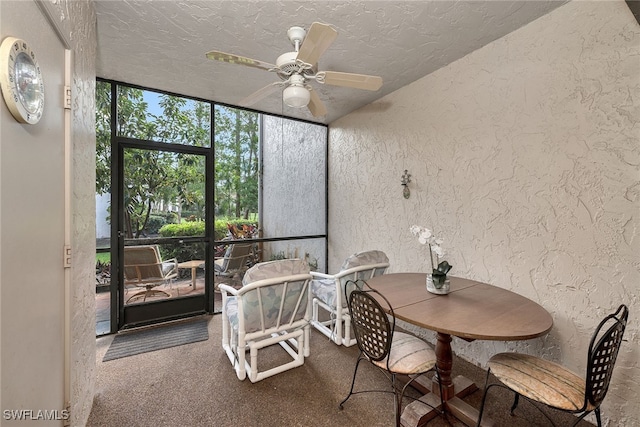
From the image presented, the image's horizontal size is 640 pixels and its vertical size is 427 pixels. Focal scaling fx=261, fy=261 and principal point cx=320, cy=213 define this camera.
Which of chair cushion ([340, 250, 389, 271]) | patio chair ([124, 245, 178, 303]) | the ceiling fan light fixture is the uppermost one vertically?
the ceiling fan light fixture

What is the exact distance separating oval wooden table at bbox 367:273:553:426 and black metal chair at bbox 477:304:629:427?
0.21 metres

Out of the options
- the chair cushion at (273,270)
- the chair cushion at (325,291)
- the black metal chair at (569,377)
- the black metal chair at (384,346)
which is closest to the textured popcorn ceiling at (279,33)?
the chair cushion at (273,270)

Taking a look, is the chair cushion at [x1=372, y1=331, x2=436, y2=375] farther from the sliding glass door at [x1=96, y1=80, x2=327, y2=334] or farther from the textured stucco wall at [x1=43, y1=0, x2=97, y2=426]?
the sliding glass door at [x1=96, y1=80, x2=327, y2=334]

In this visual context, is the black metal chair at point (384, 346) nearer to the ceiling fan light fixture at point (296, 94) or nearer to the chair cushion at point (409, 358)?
the chair cushion at point (409, 358)

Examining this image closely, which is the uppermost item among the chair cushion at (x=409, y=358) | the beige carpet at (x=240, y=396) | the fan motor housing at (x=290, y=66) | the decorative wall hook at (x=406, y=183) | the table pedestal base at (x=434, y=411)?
the fan motor housing at (x=290, y=66)

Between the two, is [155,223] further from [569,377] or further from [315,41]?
[569,377]

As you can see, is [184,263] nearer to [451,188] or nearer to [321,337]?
[321,337]

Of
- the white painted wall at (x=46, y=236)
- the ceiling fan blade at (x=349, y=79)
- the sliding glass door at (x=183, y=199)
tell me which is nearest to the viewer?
the white painted wall at (x=46, y=236)

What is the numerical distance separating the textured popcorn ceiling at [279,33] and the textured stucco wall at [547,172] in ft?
0.79

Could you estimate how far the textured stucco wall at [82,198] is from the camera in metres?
1.32

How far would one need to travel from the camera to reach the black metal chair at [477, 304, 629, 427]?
117 centimetres

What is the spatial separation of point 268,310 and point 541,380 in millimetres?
1672

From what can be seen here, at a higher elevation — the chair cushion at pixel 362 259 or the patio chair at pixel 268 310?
the chair cushion at pixel 362 259

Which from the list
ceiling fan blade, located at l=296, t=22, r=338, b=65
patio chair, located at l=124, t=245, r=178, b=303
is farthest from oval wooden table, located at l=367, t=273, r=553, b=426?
patio chair, located at l=124, t=245, r=178, b=303
